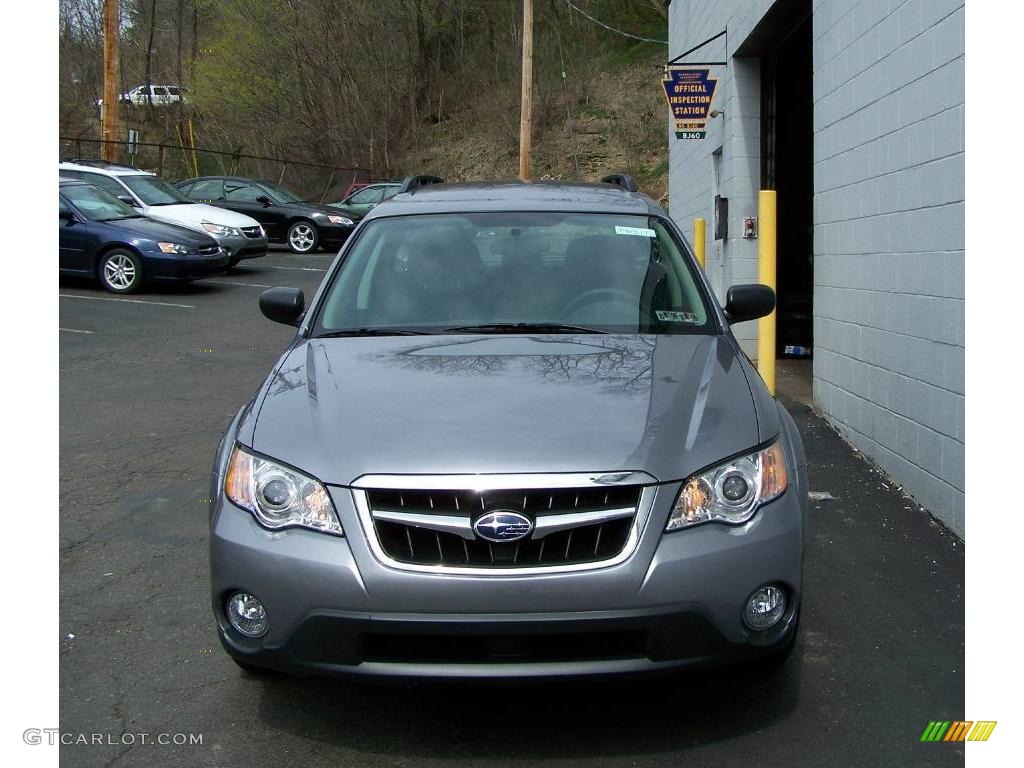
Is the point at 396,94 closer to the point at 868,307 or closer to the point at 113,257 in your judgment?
the point at 113,257

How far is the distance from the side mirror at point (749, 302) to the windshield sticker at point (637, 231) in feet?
1.46

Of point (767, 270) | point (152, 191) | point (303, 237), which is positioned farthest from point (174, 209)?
point (767, 270)

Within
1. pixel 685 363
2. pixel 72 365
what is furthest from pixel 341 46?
pixel 685 363

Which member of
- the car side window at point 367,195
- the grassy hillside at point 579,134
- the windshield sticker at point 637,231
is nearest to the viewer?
the windshield sticker at point 637,231

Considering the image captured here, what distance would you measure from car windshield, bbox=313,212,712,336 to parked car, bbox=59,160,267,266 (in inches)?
555

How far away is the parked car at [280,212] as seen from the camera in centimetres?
2381

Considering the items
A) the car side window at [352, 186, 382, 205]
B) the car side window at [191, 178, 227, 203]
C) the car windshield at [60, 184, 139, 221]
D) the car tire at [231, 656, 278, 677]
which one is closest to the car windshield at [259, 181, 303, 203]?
the car side window at [191, 178, 227, 203]

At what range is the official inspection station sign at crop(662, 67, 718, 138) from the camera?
12844 millimetres

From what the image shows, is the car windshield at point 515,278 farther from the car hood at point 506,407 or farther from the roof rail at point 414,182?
the roof rail at point 414,182

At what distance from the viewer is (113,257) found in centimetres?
1655

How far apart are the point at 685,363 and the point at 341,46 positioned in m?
39.3

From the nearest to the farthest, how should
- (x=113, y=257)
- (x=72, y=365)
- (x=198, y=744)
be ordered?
(x=198, y=744)
(x=72, y=365)
(x=113, y=257)

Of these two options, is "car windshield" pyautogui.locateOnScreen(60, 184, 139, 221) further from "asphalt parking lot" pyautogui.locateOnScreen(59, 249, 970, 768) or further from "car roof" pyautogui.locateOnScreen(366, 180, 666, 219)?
"car roof" pyautogui.locateOnScreen(366, 180, 666, 219)

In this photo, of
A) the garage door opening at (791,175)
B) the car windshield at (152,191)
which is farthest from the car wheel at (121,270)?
the garage door opening at (791,175)
